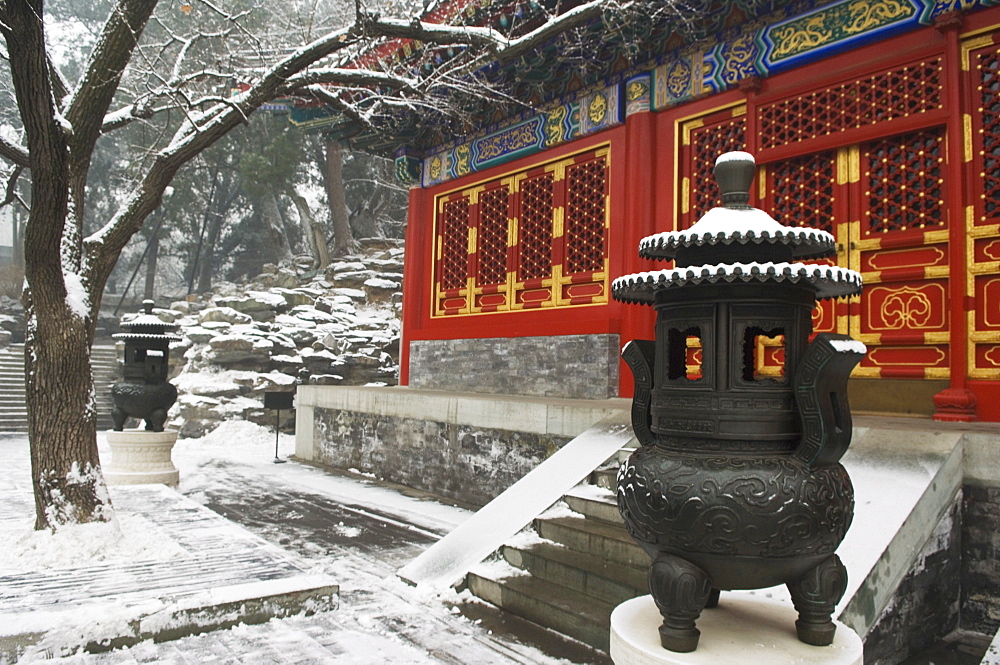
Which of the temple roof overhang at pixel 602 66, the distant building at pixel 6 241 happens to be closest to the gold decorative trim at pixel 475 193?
the temple roof overhang at pixel 602 66

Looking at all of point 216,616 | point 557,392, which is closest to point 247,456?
point 557,392

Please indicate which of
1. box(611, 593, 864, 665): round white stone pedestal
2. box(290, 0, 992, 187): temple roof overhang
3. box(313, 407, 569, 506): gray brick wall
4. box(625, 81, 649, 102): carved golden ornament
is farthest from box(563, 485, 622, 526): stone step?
box(625, 81, 649, 102): carved golden ornament

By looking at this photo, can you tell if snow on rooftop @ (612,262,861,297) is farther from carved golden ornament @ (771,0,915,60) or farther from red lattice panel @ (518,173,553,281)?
red lattice panel @ (518,173,553,281)

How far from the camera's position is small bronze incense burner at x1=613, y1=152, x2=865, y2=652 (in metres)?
2.29

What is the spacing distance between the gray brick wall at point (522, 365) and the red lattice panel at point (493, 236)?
87cm

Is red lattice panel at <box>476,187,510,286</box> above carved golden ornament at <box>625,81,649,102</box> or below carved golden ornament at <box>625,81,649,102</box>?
below

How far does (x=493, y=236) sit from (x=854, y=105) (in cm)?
452

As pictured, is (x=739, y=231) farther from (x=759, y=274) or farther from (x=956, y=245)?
(x=956, y=245)

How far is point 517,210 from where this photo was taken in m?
8.62

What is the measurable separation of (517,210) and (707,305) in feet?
20.5

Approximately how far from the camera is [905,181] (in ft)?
17.7

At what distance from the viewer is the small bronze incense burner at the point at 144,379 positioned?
8344 mm

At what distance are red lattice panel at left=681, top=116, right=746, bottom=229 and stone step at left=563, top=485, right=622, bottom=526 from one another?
3104 millimetres

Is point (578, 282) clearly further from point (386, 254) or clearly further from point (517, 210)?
point (386, 254)
